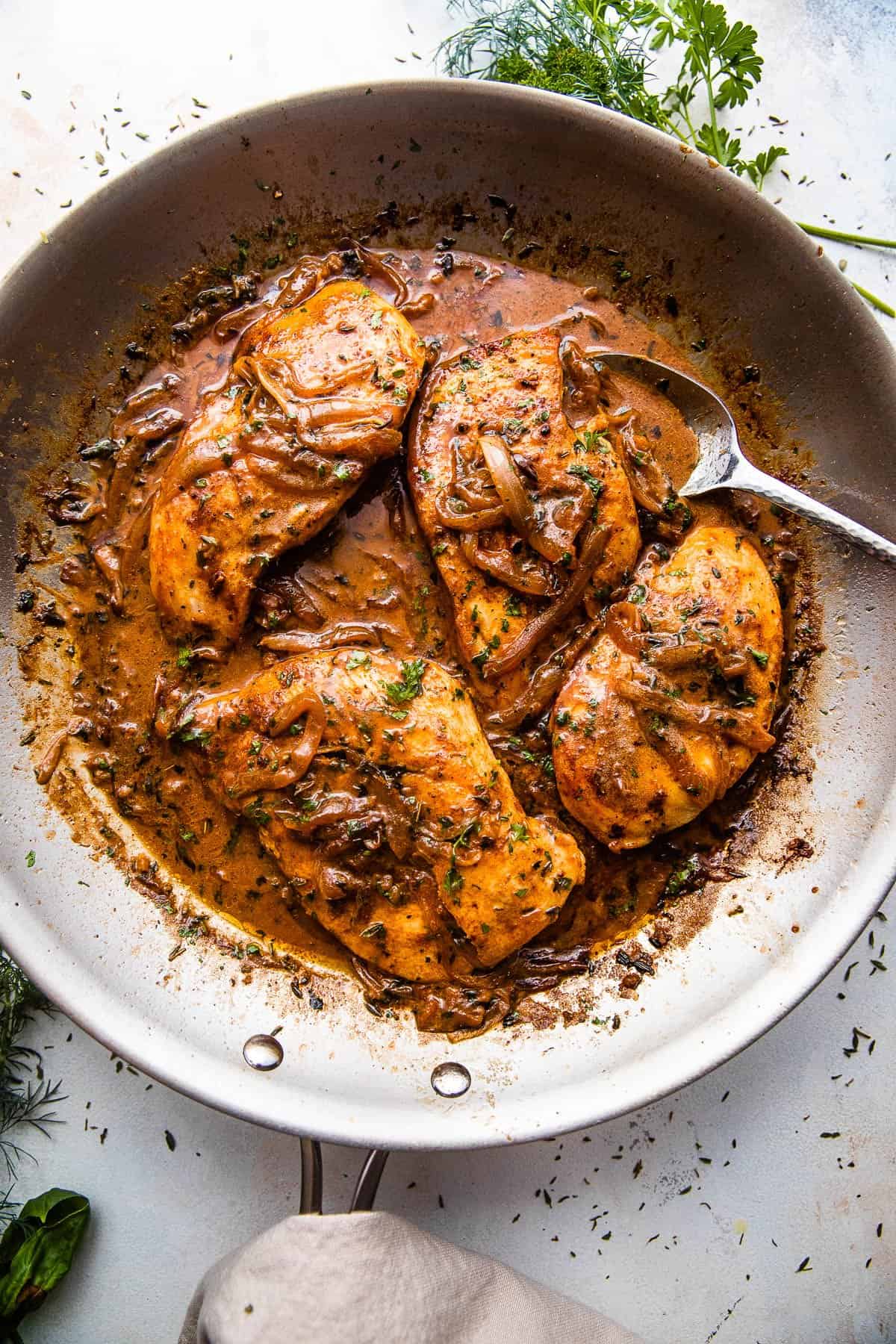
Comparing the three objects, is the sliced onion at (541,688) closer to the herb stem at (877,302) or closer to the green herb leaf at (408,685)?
the green herb leaf at (408,685)

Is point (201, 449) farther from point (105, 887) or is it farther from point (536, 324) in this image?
point (105, 887)

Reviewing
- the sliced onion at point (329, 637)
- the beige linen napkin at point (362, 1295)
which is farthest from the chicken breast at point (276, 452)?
the beige linen napkin at point (362, 1295)

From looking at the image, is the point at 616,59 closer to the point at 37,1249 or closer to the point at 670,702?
the point at 670,702

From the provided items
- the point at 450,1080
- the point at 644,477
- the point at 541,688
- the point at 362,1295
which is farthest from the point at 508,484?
the point at 362,1295

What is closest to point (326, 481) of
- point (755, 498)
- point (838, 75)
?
point (755, 498)

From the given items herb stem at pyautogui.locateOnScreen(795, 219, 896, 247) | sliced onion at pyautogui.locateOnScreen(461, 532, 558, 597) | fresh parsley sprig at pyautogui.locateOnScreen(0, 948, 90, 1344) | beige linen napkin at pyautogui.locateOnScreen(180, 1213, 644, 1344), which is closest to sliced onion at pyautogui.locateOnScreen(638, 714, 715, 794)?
sliced onion at pyautogui.locateOnScreen(461, 532, 558, 597)
